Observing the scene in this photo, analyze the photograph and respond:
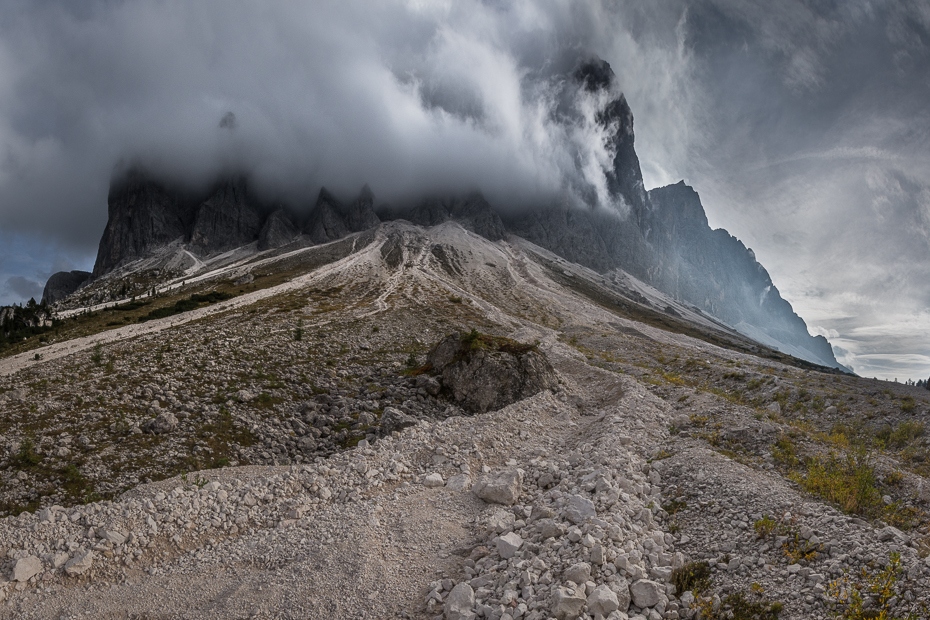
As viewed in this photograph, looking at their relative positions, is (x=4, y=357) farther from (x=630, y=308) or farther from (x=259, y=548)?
(x=630, y=308)

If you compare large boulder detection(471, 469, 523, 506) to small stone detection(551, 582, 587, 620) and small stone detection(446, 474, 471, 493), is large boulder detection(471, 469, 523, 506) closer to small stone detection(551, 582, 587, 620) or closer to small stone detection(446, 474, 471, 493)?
small stone detection(446, 474, 471, 493)

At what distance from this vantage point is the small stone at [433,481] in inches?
557

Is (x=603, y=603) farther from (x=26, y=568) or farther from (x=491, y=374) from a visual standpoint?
(x=491, y=374)

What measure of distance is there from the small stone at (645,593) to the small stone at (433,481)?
24.3 ft

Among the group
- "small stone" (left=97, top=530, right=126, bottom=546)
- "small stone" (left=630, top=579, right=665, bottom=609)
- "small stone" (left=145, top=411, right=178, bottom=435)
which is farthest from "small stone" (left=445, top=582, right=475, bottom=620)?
"small stone" (left=145, top=411, right=178, bottom=435)

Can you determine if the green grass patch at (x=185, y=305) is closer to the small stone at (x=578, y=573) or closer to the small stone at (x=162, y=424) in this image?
the small stone at (x=162, y=424)

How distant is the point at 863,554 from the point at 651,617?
4.14 metres

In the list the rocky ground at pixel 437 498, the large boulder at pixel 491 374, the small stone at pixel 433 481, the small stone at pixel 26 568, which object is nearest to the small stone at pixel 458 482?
the rocky ground at pixel 437 498

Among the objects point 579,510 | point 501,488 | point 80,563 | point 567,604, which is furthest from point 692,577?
point 80,563

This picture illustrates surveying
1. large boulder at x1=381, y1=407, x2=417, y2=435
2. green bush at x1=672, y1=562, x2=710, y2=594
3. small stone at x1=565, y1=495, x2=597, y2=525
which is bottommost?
green bush at x1=672, y1=562, x2=710, y2=594

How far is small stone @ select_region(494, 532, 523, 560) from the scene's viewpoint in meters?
9.85

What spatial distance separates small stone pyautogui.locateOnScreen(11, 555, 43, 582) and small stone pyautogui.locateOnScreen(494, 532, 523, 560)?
1103cm

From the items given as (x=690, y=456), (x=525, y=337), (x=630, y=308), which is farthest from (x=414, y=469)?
(x=630, y=308)

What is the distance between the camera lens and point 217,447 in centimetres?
1731
